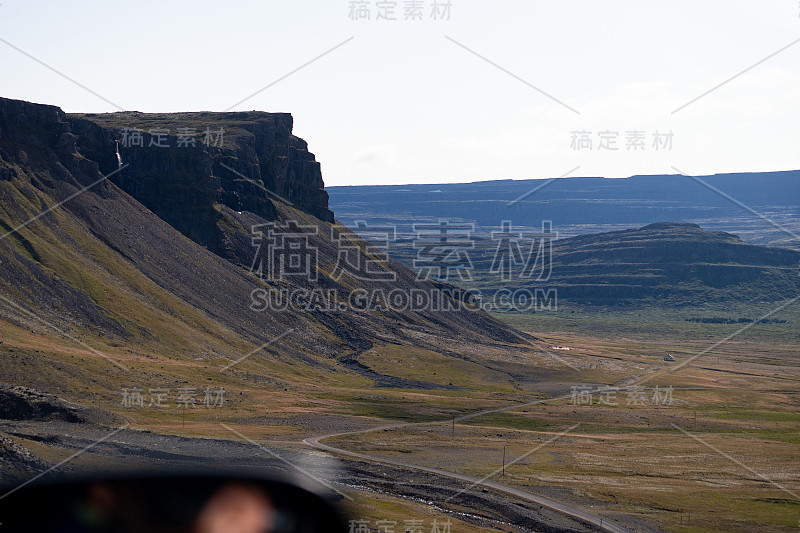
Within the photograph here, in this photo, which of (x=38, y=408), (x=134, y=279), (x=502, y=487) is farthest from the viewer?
(x=134, y=279)

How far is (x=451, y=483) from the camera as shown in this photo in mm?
67000

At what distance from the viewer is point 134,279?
139 meters

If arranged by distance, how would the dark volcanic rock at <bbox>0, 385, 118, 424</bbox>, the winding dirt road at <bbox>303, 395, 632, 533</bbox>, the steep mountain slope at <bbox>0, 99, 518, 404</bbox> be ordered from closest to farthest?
the winding dirt road at <bbox>303, 395, 632, 533</bbox> < the dark volcanic rock at <bbox>0, 385, 118, 424</bbox> < the steep mountain slope at <bbox>0, 99, 518, 404</bbox>

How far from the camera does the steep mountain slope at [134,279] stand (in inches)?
4252

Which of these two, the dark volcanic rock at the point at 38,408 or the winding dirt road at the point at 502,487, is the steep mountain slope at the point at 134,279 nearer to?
the dark volcanic rock at the point at 38,408

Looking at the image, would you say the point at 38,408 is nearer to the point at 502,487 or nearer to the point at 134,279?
the point at 502,487

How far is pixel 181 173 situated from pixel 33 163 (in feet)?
139

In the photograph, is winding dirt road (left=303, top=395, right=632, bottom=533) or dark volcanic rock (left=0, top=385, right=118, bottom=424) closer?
winding dirt road (left=303, top=395, right=632, bottom=533)

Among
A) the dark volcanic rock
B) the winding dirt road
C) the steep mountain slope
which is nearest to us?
the winding dirt road

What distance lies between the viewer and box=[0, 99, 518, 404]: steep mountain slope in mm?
108000

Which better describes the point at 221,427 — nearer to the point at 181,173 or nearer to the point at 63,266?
the point at 63,266

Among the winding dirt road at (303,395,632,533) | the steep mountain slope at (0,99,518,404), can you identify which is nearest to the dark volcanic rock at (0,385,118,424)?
the steep mountain slope at (0,99,518,404)

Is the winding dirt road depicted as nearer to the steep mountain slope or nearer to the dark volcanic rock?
the dark volcanic rock

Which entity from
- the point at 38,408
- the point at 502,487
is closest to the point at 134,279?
the point at 38,408
